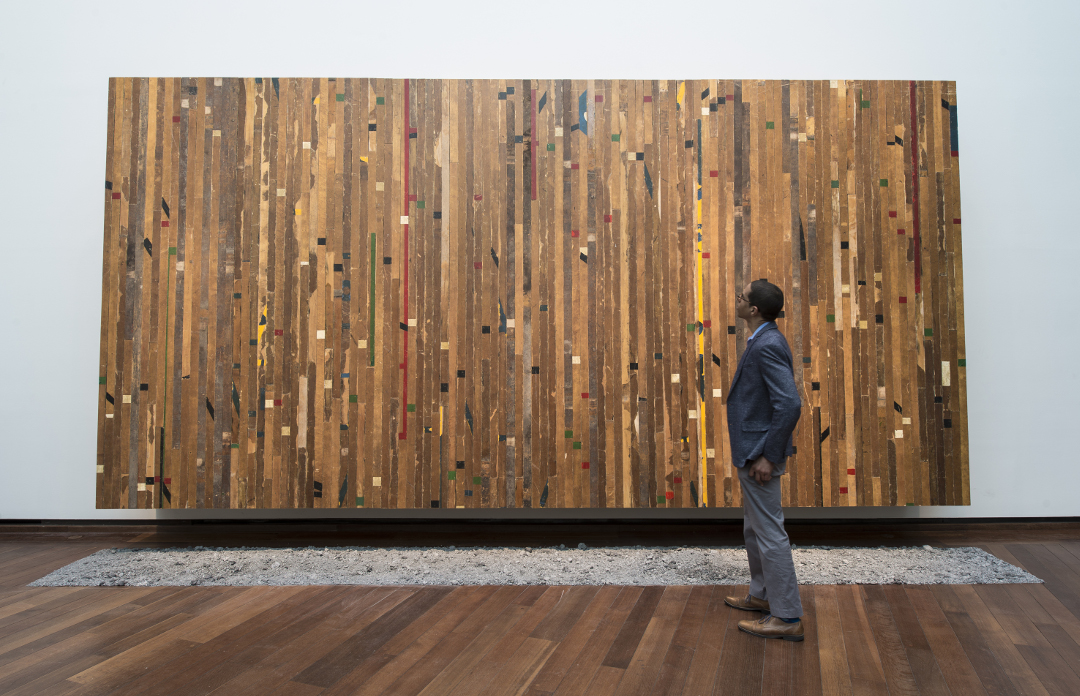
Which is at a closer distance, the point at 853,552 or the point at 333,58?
the point at 853,552

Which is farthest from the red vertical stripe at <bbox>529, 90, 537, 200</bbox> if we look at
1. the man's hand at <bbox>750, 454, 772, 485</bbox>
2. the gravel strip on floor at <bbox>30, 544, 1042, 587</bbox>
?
the gravel strip on floor at <bbox>30, 544, 1042, 587</bbox>

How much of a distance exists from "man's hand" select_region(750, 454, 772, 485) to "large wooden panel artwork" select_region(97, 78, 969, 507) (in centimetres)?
87

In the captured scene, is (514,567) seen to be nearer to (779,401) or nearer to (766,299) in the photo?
(779,401)

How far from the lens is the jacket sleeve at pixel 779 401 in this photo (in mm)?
2062

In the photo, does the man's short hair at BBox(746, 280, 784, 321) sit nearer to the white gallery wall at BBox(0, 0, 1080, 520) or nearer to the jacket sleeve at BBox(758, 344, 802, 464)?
the jacket sleeve at BBox(758, 344, 802, 464)

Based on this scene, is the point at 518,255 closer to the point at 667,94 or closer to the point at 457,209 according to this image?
the point at 457,209

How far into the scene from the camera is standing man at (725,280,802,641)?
6.83 feet

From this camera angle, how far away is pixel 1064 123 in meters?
3.49

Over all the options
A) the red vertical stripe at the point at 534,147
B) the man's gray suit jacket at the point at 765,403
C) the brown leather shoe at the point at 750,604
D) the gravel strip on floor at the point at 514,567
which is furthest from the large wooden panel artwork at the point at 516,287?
the man's gray suit jacket at the point at 765,403

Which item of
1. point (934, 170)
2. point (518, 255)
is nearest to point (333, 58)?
point (518, 255)

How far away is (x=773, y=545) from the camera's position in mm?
2117

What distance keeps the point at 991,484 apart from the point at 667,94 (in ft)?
9.92

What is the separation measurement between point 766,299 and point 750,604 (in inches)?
50.1

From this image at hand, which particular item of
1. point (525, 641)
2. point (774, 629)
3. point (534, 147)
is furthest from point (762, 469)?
point (534, 147)
